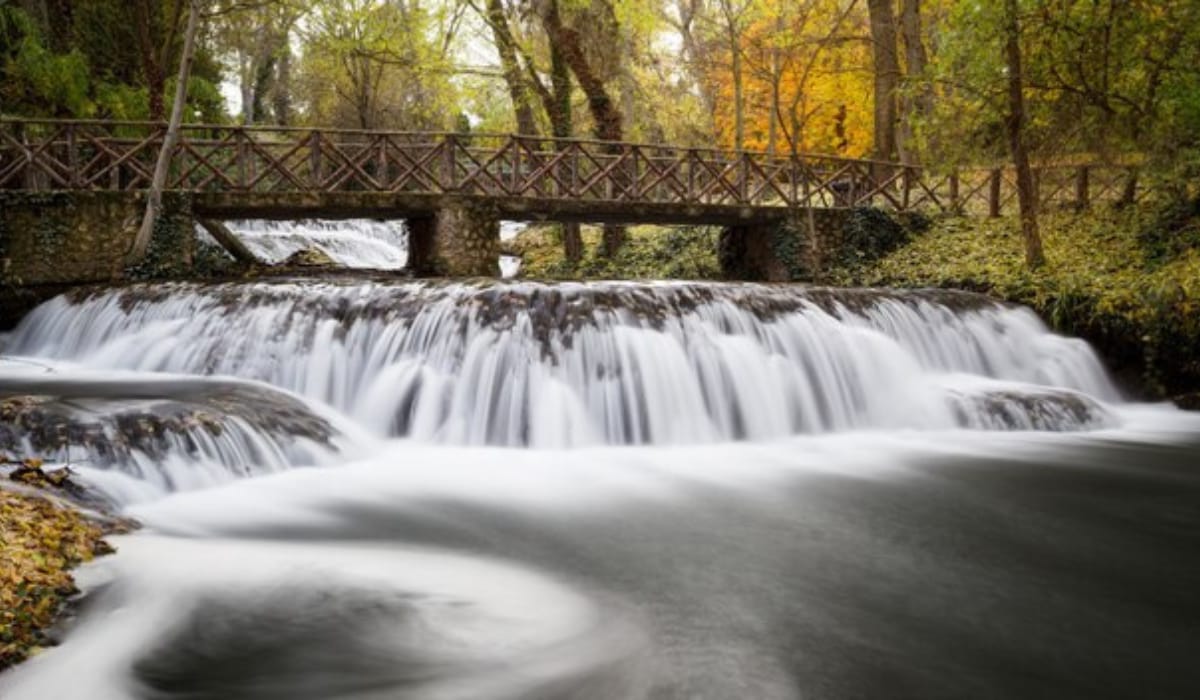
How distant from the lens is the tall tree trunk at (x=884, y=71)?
21.8m

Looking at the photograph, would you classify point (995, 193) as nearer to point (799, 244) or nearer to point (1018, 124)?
point (799, 244)

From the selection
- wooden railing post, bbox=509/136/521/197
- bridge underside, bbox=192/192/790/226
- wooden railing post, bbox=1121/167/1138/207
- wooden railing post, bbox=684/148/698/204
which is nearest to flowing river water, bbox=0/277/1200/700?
bridge underside, bbox=192/192/790/226

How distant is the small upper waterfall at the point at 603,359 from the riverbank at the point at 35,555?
13.0ft

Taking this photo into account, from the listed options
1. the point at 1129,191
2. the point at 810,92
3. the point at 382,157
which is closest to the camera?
the point at 1129,191

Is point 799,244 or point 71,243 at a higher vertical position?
point 799,244

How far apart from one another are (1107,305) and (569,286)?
7.37m

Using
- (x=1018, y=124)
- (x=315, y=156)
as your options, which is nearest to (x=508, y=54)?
(x=315, y=156)

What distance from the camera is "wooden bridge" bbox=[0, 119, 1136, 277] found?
15.0 m

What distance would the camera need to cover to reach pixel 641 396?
8.78 m

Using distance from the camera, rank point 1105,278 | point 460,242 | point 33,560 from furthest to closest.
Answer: point 460,242, point 1105,278, point 33,560

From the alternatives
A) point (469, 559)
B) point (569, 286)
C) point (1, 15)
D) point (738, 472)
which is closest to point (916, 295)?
point (569, 286)

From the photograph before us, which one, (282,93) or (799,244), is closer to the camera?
(799,244)

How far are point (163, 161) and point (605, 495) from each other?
11.5 meters

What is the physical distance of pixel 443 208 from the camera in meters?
16.7
